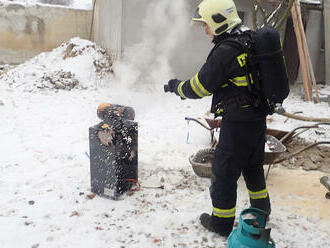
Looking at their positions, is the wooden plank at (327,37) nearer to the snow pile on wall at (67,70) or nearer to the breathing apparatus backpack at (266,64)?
the snow pile on wall at (67,70)

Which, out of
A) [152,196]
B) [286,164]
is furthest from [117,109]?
[286,164]

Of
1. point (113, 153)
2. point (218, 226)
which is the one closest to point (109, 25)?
point (113, 153)

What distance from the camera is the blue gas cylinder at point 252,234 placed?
84.0 inches

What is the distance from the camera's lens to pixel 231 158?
2611 millimetres

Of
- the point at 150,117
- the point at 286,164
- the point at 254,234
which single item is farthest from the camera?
the point at 150,117

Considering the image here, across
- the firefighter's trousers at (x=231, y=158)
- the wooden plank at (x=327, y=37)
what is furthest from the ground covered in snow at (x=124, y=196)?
the wooden plank at (x=327, y=37)

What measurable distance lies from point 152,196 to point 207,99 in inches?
220

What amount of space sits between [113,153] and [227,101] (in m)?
1.43

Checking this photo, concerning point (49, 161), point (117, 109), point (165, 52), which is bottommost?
point (49, 161)

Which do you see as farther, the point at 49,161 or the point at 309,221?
the point at 49,161

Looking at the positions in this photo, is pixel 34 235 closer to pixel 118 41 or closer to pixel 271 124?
pixel 271 124

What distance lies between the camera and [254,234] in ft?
7.02

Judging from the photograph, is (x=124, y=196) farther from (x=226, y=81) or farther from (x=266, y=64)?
(x=266, y=64)

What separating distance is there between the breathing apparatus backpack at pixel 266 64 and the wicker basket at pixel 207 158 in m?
1.32
